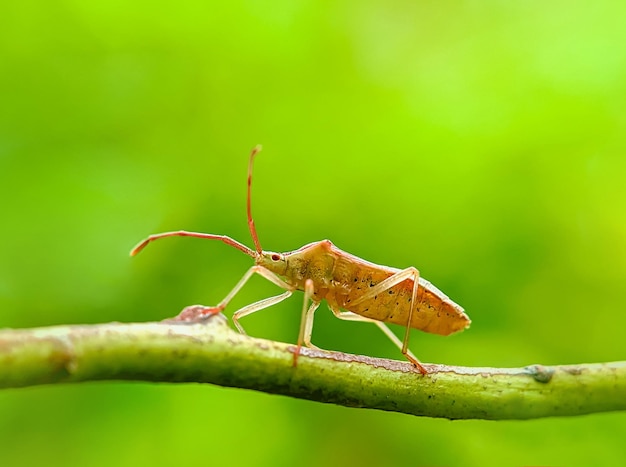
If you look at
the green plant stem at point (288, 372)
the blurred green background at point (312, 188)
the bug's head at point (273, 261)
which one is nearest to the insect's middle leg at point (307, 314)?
the bug's head at point (273, 261)

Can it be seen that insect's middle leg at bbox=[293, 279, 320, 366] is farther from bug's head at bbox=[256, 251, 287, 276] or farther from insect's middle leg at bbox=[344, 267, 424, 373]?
insect's middle leg at bbox=[344, 267, 424, 373]

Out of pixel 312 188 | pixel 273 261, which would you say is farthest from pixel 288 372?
pixel 312 188

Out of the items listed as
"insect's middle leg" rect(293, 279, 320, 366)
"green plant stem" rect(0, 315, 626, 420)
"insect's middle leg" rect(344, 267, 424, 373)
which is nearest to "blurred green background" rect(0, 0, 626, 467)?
"insect's middle leg" rect(293, 279, 320, 366)

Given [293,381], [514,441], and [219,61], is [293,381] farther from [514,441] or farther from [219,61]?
[219,61]

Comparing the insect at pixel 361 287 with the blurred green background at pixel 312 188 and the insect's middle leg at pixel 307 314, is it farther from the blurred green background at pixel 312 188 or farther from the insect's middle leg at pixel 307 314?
the blurred green background at pixel 312 188

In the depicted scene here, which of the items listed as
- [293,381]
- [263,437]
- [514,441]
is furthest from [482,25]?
[293,381]

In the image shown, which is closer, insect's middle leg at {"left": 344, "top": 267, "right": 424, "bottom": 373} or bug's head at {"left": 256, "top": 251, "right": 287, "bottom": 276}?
insect's middle leg at {"left": 344, "top": 267, "right": 424, "bottom": 373}
